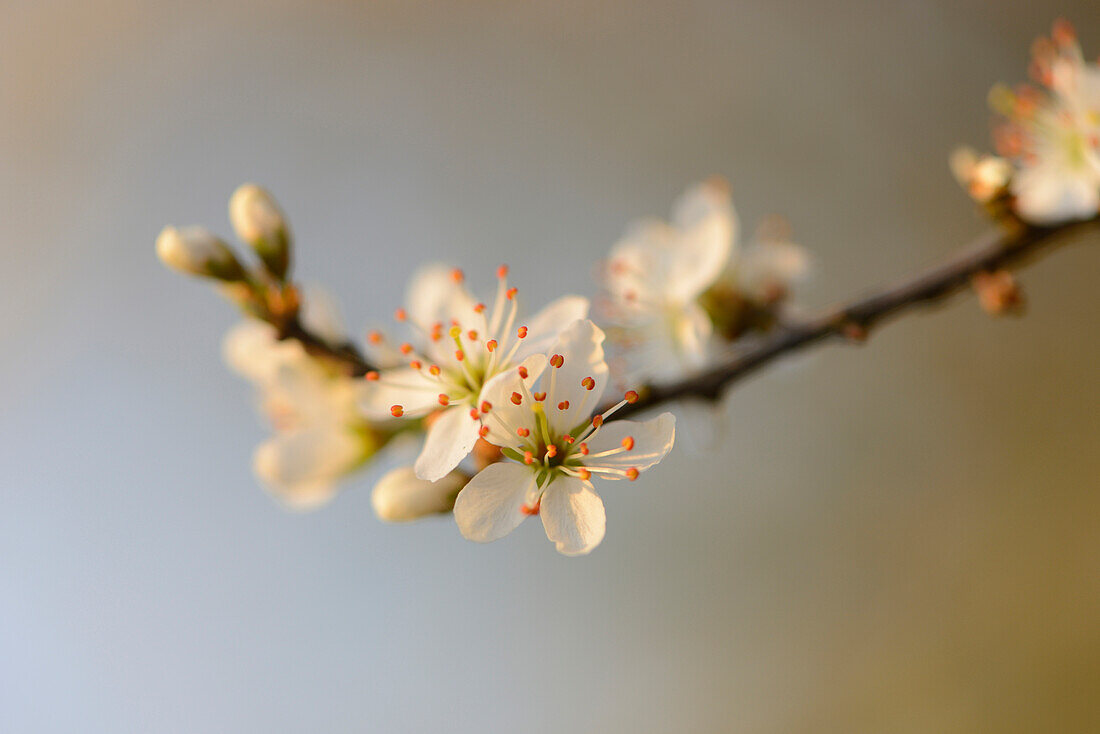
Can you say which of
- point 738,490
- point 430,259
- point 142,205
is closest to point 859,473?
point 738,490

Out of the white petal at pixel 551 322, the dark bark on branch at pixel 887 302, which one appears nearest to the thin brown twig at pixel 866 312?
the dark bark on branch at pixel 887 302

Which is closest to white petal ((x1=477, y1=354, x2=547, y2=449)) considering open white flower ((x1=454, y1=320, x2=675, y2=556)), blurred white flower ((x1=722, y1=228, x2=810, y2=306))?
open white flower ((x1=454, y1=320, x2=675, y2=556))

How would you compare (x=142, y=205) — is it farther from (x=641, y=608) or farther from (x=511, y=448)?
(x=511, y=448)

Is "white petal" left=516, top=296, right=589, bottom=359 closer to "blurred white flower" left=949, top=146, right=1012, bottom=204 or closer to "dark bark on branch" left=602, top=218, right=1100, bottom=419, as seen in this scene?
"dark bark on branch" left=602, top=218, right=1100, bottom=419

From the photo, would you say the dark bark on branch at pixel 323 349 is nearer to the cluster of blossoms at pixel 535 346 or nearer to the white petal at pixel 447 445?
the cluster of blossoms at pixel 535 346

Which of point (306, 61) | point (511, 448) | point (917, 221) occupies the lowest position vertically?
point (511, 448)
